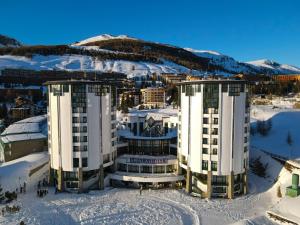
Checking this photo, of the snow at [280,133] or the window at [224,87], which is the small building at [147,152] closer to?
the window at [224,87]

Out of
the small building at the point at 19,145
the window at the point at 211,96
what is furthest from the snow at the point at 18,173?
the window at the point at 211,96

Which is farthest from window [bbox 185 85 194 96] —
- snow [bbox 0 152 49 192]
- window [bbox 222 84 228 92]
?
snow [bbox 0 152 49 192]

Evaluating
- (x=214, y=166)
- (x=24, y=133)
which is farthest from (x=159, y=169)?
(x=24, y=133)

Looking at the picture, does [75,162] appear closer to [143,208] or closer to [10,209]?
[10,209]

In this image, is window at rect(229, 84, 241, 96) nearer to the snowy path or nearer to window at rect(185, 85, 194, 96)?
window at rect(185, 85, 194, 96)

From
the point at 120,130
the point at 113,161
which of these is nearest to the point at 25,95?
the point at 120,130

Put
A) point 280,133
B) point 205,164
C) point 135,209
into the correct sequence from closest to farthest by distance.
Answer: point 135,209 → point 205,164 → point 280,133

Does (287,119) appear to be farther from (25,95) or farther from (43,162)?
(25,95)
